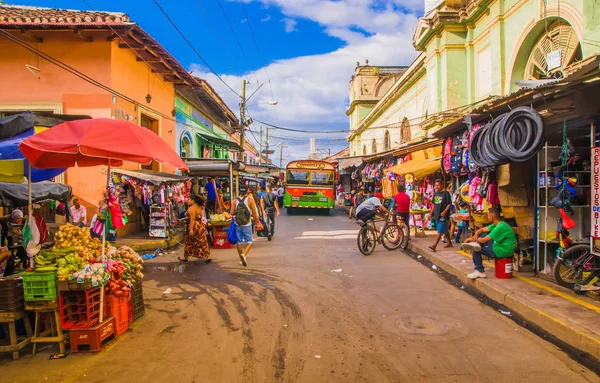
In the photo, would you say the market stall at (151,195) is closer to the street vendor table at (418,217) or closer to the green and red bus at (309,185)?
the street vendor table at (418,217)

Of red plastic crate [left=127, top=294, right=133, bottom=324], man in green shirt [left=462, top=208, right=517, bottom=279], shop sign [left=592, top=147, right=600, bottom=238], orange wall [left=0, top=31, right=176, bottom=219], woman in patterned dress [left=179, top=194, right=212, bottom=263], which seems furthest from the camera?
orange wall [left=0, top=31, right=176, bottom=219]

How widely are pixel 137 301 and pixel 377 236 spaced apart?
6931 millimetres

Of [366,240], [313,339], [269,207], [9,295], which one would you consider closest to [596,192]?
[313,339]

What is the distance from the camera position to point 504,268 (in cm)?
719

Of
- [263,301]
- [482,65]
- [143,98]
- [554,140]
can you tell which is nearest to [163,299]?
[263,301]

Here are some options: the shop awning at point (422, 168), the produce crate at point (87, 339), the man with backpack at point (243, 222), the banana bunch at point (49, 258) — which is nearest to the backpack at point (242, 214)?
the man with backpack at point (243, 222)

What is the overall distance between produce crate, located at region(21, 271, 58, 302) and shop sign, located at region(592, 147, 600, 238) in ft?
23.1

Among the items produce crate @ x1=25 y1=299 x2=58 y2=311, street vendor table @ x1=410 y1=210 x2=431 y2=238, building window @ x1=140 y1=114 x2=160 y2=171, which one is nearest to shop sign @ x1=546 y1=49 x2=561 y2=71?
street vendor table @ x1=410 y1=210 x2=431 y2=238

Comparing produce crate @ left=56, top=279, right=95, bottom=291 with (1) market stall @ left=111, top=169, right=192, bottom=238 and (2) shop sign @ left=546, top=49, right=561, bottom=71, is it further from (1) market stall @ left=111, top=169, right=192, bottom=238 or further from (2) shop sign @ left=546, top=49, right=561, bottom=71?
(2) shop sign @ left=546, top=49, right=561, bottom=71

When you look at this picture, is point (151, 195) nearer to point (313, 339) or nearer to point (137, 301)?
point (137, 301)

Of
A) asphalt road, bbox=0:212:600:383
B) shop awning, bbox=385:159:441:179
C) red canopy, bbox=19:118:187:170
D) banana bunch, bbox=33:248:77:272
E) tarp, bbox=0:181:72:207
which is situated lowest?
asphalt road, bbox=0:212:600:383

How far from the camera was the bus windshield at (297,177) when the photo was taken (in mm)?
25375

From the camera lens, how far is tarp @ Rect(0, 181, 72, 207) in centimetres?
874

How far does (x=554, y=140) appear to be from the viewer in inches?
305
